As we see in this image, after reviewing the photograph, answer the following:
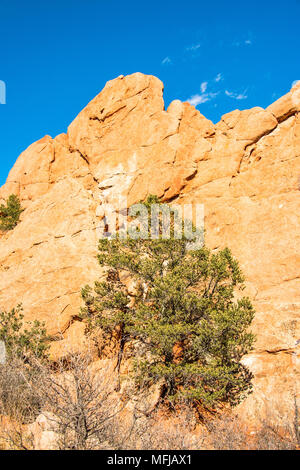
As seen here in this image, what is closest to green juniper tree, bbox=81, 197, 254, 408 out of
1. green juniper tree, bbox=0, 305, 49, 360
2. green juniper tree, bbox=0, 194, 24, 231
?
green juniper tree, bbox=0, 305, 49, 360

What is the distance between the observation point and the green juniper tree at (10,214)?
2275 centimetres

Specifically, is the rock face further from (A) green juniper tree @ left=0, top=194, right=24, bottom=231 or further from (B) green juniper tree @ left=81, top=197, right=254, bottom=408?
(B) green juniper tree @ left=81, top=197, right=254, bottom=408

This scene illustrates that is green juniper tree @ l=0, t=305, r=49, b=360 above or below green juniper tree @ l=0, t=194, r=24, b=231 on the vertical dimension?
below

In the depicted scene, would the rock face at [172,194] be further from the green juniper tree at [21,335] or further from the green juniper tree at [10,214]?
the green juniper tree at [10,214]

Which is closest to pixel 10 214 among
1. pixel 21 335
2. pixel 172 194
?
pixel 172 194

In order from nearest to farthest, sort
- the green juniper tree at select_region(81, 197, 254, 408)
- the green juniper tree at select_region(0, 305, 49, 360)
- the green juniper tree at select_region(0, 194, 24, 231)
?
the green juniper tree at select_region(81, 197, 254, 408)
the green juniper tree at select_region(0, 305, 49, 360)
the green juniper tree at select_region(0, 194, 24, 231)

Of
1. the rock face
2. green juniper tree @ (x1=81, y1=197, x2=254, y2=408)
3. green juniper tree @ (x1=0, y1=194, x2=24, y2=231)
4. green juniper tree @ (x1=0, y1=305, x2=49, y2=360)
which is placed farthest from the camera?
green juniper tree @ (x1=0, y1=194, x2=24, y2=231)

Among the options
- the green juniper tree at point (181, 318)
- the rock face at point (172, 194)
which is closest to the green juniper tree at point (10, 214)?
the rock face at point (172, 194)

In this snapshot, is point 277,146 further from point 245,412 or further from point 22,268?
point 22,268

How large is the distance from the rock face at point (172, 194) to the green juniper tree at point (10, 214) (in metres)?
1.27

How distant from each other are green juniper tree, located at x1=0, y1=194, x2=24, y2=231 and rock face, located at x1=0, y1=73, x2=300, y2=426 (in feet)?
4.17

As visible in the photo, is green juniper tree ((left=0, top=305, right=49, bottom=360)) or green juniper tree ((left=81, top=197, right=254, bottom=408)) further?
green juniper tree ((left=0, top=305, right=49, bottom=360))

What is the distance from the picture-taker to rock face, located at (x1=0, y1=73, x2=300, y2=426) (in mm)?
12008

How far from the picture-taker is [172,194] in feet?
63.7
